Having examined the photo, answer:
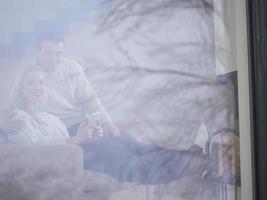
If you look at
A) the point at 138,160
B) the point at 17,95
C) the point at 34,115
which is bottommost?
the point at 138,160

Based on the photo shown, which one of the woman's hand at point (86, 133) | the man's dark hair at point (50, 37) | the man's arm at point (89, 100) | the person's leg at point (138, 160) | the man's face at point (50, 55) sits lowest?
the person's leg at point (138, 160)

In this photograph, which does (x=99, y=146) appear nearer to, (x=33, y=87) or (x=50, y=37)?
(x=33, y=87)

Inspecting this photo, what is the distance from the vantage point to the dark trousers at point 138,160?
5.12 ft

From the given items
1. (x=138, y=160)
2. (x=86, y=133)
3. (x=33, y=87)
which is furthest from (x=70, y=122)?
(x=138, y=160)

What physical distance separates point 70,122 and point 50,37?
17.1 inches

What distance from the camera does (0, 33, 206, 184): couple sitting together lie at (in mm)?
1515

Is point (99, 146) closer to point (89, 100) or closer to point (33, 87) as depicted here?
point (89, 100)

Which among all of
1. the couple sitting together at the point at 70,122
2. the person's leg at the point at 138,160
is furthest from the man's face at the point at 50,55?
the person's leg at the point at 138,160

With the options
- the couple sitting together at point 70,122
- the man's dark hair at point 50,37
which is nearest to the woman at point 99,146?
the couple sitting together at point 70,122

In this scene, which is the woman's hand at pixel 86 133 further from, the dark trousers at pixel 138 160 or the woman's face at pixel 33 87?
the woman's face at pixel 33 87

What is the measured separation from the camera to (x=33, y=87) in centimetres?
153

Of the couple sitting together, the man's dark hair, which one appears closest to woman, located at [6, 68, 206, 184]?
the couple sitting together

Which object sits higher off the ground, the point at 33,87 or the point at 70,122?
the point at 33,87

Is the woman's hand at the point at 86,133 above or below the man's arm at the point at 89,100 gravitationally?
below
